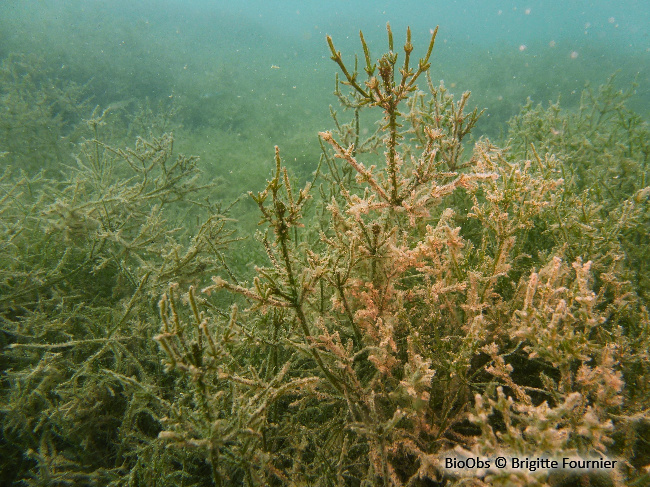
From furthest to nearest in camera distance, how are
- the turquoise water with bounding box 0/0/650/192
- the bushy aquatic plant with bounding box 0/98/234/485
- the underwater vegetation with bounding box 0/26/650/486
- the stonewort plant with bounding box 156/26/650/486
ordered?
1. the turquoise water with bounding box 0/0/650/192
2. the bushy aquatic plant with bounding box 0/98/234/485
3. the underwater vegetation with bounding box 0/26/650/486
4. the stonewort plant with bounding box 156/26/650/486

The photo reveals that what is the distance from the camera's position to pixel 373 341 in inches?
86.1

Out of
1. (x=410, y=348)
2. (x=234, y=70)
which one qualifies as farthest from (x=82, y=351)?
(x=234, y=70)

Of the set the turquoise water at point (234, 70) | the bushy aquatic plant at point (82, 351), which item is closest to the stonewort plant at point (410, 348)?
the bushy aquatic plant at point (82, 351)

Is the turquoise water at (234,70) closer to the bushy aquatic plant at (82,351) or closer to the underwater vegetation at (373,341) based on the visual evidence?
the bushy aquatic plant at (82,351)

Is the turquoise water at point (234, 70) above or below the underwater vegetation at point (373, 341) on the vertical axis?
above

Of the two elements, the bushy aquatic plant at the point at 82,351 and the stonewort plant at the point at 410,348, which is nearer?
the stonewort plant at the point at 410,348

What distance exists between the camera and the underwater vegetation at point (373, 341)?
4.93 ft

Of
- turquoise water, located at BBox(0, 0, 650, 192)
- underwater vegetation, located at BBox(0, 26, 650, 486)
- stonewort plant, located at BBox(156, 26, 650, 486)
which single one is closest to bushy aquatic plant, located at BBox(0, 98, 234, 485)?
underwater vegetation, located at BBox(0, 26, 650, 486)

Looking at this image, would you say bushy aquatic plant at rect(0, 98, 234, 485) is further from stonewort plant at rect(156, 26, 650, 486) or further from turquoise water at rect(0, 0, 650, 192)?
turquoise water at rect(0, 0, 650, 192)

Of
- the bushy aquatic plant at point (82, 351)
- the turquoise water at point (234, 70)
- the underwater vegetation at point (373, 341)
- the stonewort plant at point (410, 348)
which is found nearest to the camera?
the stonewort plant at point (410, 348)

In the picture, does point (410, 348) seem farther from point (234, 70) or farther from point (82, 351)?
point (234, 70)

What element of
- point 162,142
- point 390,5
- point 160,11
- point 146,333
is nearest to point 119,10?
point 160,11

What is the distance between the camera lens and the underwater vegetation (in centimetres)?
150

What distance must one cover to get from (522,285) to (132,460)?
3721 millimetres
